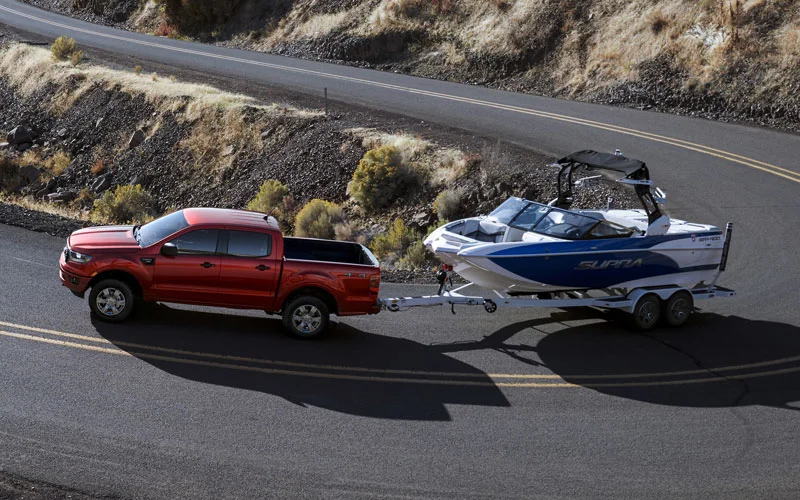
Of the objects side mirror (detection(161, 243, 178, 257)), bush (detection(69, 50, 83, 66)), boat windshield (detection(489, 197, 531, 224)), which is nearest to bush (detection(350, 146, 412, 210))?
boat windshield (detection(489, 197, 531, 224))

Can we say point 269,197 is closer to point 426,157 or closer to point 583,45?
point 426,157

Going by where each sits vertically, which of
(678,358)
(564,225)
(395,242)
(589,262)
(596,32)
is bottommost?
(678,358)

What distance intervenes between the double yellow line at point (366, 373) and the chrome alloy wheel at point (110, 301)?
0.59 metres

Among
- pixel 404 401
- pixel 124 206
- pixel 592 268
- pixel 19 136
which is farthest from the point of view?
pixel 19 136

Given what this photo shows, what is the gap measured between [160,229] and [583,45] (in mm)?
23201

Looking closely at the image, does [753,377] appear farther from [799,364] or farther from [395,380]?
[395,380]

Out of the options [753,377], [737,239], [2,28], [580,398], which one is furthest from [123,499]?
[2,28]

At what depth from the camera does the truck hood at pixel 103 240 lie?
500 inches

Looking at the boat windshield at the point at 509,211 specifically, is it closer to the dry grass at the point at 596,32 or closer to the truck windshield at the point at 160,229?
the truck windshield at the point at 160,229

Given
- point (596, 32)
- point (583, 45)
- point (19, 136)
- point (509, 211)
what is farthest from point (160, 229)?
point (596, 32)

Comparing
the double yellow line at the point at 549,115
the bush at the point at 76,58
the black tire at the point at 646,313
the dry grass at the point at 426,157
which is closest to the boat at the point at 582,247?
the black tire at the point at 646,313

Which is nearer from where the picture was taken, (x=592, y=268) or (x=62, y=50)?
(x=592, y=268)

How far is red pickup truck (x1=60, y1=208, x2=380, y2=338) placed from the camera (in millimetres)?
12602

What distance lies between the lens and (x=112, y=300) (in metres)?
12.7
